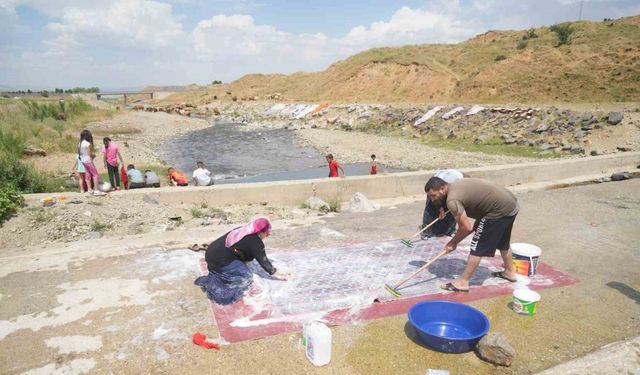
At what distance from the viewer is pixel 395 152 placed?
65.3ft

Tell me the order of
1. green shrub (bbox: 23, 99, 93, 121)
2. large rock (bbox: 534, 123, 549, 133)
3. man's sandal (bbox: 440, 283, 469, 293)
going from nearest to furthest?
man's sandal (bbox: 440, 283, 469, 293) → large rock (bbox: 534, 123, 549, 133) → green shrub (bbox: 23, 99, 93, 121)

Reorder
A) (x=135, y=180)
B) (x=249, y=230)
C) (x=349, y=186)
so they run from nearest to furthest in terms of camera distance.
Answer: (x=249, y=230) < (x=349, y=186) < (x=135, y=180)

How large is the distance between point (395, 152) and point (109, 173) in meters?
13.0

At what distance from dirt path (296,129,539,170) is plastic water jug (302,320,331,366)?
13.0m

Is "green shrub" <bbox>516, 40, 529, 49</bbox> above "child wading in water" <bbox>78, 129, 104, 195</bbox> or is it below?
above

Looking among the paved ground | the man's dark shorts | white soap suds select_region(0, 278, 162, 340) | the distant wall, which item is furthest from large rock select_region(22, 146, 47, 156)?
the man's dark shorts

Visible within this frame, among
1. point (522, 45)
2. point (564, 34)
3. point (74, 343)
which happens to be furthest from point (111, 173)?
point (522, 45)

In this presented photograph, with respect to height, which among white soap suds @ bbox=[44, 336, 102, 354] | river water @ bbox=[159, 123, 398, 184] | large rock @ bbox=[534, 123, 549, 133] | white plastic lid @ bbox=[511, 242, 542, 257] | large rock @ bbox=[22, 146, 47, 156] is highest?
large rock @ bbox=[534, 123, 549, 133]

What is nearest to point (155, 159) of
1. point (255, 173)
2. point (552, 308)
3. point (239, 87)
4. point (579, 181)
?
point (255, 173)

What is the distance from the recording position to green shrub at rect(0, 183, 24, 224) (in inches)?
258

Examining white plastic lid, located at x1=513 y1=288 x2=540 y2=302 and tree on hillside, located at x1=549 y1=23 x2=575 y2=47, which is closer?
white plastic lid, located at x1=513 y1=288 x2=540 y2=302

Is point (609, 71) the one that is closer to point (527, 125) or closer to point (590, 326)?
point (527, 125)

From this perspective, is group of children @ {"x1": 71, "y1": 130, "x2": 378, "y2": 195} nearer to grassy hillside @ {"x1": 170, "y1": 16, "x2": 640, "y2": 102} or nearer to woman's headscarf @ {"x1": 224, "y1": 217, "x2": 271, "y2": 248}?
woman's headscarf @ {"x1": 224, "y1": 217, "x2": 271, "y2": 248}

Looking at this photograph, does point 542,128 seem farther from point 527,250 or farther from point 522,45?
point 522,45
